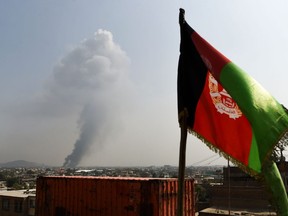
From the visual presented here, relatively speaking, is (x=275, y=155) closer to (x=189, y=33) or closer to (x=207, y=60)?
(x=207, y=60)

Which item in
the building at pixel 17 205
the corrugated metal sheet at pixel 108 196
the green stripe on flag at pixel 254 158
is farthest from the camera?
the building at pixel 17 205

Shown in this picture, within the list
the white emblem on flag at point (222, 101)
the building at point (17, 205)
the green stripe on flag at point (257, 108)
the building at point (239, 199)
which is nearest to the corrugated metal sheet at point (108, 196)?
the white emblem on flag at point (222, 101)

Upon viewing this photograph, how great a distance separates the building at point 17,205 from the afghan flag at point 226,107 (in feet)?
123

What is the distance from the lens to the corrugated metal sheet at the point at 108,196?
11.8 m

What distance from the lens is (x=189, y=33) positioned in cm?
549

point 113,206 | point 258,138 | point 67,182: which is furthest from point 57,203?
point 258,138

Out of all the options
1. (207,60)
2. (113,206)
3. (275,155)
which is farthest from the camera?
(113,206)

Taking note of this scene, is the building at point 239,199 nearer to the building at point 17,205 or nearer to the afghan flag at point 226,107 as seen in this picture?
the building at point 17,205

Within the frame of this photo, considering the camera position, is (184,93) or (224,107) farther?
(184,93)

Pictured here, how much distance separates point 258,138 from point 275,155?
0.31 m

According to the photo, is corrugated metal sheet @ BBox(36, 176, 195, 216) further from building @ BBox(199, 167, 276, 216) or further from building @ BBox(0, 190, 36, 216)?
building @ BBox(199, 167, 276, 216)

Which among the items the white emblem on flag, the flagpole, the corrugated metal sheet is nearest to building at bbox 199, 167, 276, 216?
the corrugated metal sheet

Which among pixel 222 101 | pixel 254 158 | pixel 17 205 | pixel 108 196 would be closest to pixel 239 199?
pixel 17 205

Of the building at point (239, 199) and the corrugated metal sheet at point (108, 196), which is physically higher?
the corrugated metal sheet at point (108, 196)
